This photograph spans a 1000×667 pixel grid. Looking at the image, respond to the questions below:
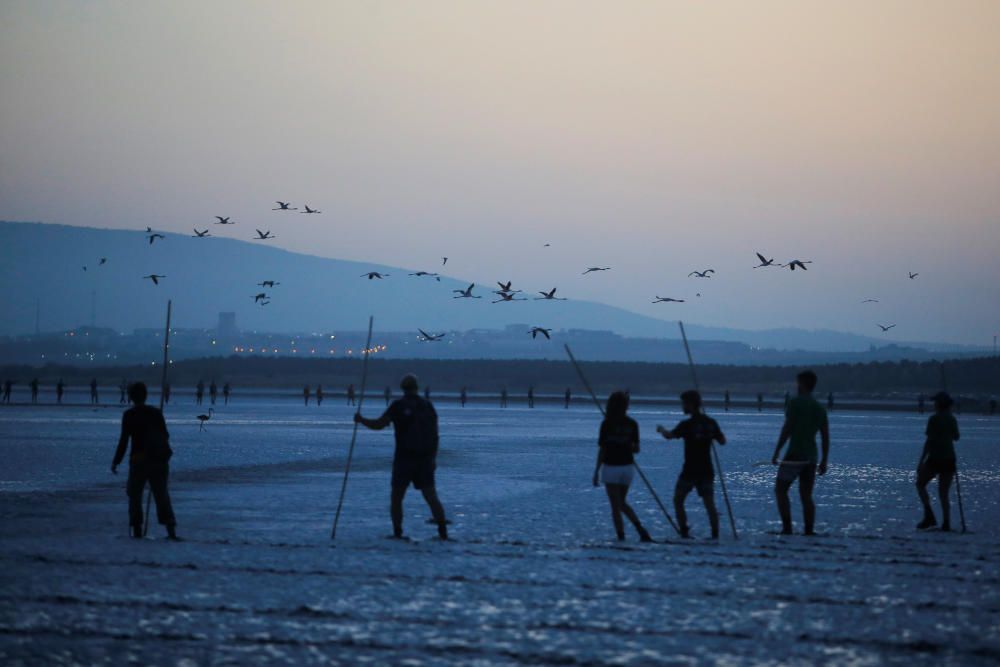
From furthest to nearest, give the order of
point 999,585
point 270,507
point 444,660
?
point 270,507
point 999,585
point 444,660

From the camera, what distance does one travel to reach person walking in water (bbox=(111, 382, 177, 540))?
1351cm

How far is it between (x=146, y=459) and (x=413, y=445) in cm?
262

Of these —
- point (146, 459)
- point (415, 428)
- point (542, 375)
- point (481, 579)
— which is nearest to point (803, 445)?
point (415, 428)

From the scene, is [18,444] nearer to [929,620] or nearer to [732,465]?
[732,465]

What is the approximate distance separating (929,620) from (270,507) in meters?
9.95

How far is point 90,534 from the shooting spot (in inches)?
554

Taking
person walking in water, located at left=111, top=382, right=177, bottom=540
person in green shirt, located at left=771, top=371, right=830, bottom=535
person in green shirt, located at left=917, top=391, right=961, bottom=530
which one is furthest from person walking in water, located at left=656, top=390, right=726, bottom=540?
person walking in water, located at left=111, top=382, right=177, bottom=540

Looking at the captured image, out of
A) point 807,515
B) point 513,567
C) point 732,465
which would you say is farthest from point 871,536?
point 732,465

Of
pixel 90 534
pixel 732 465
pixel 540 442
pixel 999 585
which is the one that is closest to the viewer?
pixel 999 585

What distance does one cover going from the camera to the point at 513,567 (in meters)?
11.8

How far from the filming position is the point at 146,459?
1353 cm

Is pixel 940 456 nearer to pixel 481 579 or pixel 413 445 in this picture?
pixel 413 445

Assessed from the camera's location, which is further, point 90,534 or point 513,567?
point 90,534

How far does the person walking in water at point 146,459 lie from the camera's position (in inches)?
532
